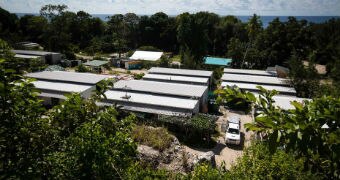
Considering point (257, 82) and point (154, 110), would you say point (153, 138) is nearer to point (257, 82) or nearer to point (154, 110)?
point (154, 110)

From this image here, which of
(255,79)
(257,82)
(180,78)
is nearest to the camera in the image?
(257,82)

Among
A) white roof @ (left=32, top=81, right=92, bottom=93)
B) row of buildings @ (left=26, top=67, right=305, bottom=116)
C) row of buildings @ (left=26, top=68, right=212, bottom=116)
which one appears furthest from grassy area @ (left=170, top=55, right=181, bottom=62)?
white roof @ (left=32, top=81, right=92, bottom=93)

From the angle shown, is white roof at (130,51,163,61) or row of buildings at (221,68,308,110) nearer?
row of buildings at (221,68,308,110)

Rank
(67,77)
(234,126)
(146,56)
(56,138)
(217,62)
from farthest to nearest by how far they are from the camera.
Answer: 1. (146,56)
2. (217,62)
3. (67,77)
4. (234,126)
5. (56,138)

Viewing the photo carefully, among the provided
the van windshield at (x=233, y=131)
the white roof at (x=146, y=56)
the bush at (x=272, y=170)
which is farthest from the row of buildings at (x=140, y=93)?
the white roof at (x=146, y=56)

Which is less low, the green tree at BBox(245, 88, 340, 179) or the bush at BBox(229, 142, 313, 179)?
the green tree at BBox(245, 88, 340, 179)

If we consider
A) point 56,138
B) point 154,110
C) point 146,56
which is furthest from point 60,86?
point 146,56

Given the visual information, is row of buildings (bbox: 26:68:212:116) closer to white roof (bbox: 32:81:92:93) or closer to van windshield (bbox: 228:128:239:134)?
white roof (bbox: 32:81:92:93)
